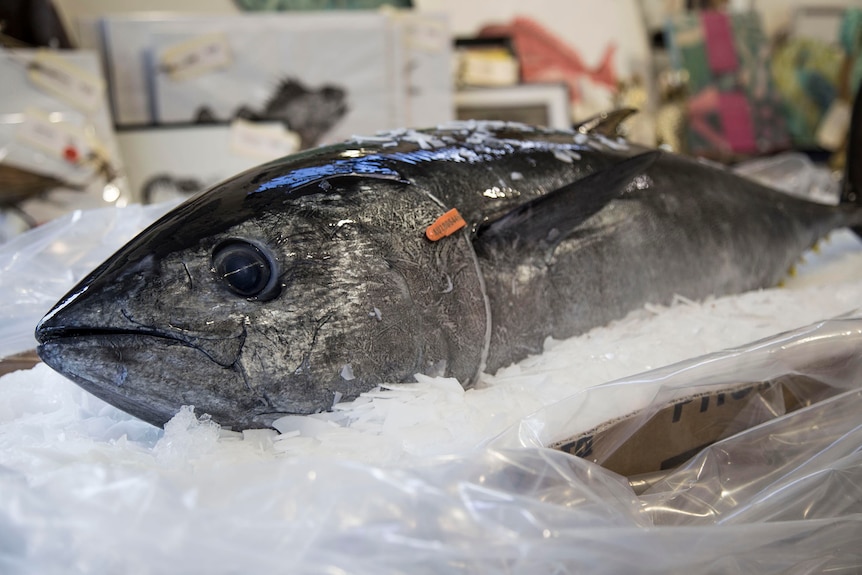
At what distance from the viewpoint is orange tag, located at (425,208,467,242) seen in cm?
85

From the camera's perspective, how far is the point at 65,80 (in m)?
2.26

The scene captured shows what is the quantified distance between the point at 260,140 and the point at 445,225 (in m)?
1.82

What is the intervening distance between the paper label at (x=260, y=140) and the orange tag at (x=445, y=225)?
172 centimetres

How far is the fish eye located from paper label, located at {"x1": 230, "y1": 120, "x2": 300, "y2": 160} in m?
1.81

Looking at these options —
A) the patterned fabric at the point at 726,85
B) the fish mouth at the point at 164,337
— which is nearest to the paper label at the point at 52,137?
the fish mouth at the point at 164,337

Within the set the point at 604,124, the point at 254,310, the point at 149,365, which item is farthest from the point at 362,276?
the point at 604,124

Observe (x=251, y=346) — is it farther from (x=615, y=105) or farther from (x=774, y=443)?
(x=615, y=105)

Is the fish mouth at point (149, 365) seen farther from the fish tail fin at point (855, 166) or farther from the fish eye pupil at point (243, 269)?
the fish tail fin at point (855, 166)

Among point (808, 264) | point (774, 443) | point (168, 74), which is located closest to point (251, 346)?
point (774, 443)

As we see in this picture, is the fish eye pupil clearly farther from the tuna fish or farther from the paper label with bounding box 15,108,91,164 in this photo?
the paper label with bounding box 15,108,91,164

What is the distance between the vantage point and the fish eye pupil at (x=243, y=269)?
726mm

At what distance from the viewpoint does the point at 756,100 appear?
3.62 m

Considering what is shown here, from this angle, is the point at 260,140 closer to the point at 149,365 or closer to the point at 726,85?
the point at 149,365

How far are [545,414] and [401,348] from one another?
0.18 m
